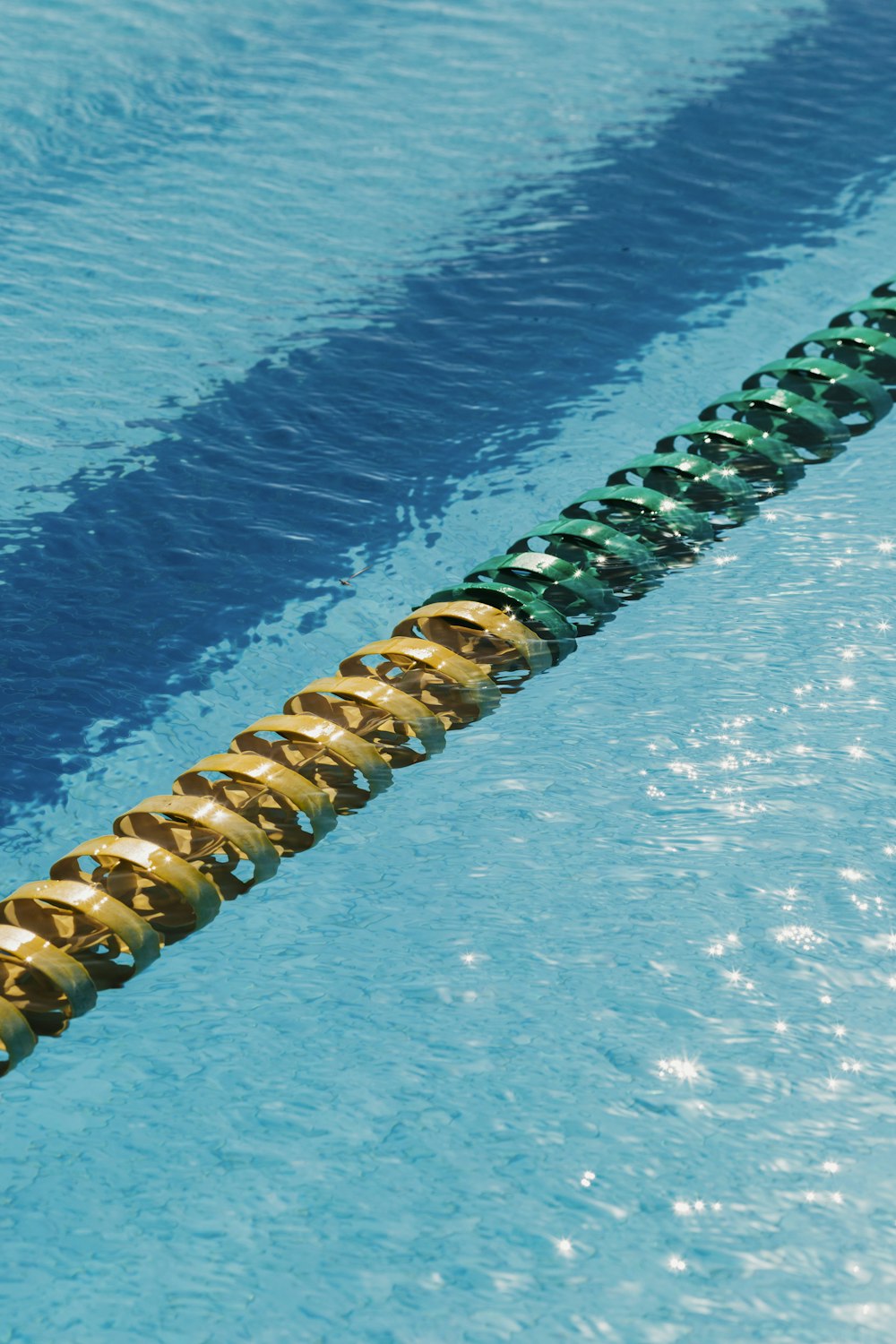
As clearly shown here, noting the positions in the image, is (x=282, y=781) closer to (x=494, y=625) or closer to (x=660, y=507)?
(x=494, y=625)

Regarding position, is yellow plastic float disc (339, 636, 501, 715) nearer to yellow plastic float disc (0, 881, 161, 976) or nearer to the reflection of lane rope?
the reflection of lane rope

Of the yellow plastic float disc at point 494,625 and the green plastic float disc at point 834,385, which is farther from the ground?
the green plastic float disc at point 834,385

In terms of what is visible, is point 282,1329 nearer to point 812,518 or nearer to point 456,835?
point 456,835

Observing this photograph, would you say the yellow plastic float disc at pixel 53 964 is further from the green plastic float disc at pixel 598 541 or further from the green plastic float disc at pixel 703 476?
the green plastic float disc at pixel 703 476

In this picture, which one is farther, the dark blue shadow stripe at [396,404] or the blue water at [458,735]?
the dark blue shadow stripe at [396,404]

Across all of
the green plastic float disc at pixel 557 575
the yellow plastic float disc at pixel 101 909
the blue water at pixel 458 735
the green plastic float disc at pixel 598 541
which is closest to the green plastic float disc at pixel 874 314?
the blue water at pixel 458 735

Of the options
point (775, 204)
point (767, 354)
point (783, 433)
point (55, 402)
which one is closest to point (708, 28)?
point (775, 204)
